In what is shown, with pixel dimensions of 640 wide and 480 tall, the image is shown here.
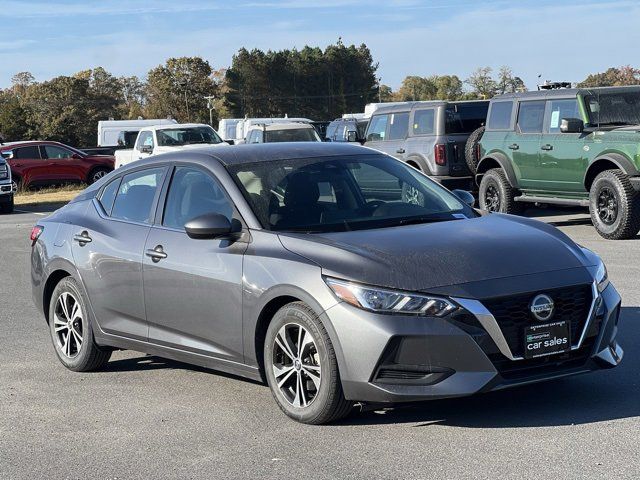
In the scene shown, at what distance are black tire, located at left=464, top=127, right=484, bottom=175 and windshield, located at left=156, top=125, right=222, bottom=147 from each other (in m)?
11.3

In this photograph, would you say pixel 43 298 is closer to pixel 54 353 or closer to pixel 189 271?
pixel 54 353

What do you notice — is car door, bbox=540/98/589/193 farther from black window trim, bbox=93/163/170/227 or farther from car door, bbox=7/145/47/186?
car door, bbox=7/145/47/186

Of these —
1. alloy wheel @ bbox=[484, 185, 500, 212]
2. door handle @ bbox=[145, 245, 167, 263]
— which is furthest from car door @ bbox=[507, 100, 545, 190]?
door handle @ bbox=[145, 245, 167, 263]

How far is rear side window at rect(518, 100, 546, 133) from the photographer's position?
16.7 m

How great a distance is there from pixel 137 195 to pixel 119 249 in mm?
450

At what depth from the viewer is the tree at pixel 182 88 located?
10438cm

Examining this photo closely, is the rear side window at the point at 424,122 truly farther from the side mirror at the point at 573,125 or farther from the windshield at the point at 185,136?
the windshield at the point at 185,136

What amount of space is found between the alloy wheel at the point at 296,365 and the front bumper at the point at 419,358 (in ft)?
0.94

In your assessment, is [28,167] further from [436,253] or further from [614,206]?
[436,253]

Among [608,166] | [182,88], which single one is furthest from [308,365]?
[182,88]

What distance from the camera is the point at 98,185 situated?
320 inches

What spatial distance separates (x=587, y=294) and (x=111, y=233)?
3.37m

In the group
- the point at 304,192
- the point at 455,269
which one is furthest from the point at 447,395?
the point at 304,192

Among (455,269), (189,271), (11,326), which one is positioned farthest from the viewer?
(11,326)
